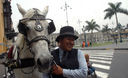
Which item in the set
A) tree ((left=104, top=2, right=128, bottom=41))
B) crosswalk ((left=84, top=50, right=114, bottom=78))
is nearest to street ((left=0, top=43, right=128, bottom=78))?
crosswalk ((left=84, top=50, right=114, bottom=78))

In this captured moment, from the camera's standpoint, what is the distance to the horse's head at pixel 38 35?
1.80m

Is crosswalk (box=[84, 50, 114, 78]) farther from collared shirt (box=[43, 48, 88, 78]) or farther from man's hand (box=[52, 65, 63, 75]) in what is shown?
man's hand (box=[52, 65, 63, 75])

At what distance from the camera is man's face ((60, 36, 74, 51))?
1.88 meters

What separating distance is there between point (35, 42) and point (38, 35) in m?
0.10

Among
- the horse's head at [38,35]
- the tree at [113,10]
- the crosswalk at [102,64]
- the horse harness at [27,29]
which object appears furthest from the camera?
the tree at [113,10]

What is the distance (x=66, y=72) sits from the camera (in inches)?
67.8

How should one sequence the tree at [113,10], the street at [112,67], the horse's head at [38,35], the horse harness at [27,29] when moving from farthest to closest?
the tree at [113,10] < the street at [112,67] < the horse harness at [27,29] < the horse's head at [38,35]

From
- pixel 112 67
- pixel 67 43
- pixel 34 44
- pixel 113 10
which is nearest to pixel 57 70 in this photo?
pixel 67 43

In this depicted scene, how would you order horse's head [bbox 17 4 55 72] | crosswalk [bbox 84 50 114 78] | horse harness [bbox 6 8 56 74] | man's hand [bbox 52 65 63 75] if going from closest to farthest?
man's hand [bbox 52 65 63 75]
horse's head [bbox 17 4 55 72]
horse harness [bbox 6 8 56 74]
crosswalk [bbox 84 50 114 78]

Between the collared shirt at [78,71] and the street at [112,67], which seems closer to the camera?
the collared shirt at [78,71]

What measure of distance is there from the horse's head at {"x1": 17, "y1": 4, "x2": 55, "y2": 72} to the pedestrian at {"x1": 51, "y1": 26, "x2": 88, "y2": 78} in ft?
0.48

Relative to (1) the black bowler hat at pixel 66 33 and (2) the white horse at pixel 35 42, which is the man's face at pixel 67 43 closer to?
(1) the black bowler hat at pixel 66 33

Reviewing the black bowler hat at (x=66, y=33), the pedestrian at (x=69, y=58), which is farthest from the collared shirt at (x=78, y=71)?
the black bowler hat at (x=66, y=33)

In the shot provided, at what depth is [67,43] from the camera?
6.17 feet
